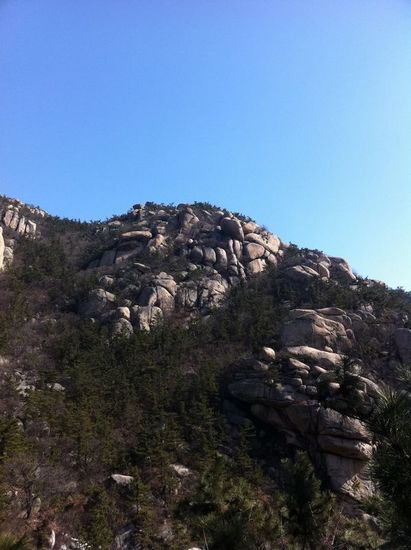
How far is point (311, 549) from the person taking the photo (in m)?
16.5

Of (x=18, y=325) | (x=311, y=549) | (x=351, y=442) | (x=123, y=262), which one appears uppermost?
(x=123, y=262)

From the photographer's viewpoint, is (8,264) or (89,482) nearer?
(89,482)

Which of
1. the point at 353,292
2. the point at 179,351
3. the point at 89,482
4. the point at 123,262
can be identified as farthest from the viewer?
the point at 123,262

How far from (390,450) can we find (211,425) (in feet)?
81.6

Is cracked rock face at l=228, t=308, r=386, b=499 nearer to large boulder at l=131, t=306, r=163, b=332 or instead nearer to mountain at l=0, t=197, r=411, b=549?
mountain at l=0, t=197, r=411, b=549

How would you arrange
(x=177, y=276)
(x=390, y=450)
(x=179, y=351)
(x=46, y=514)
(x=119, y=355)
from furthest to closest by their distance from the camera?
(x=177, y=276)
(x=179, y=351)
(x=119, y=355)
(x=46, y=514)
(x=390, y=450)

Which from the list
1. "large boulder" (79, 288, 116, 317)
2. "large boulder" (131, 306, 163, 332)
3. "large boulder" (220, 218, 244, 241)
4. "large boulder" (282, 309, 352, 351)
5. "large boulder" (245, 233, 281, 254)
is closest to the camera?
"large boulder" (282, 309, 352, 351)

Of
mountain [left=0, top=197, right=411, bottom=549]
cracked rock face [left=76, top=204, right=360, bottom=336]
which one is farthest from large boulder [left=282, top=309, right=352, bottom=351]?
mountain [left=0, top=197, right=411, bottom=549]

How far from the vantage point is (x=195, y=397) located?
34.9 m

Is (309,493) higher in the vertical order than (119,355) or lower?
lower

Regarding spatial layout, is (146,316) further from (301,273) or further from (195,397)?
(301,273)

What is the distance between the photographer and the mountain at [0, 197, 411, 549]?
18.6 m

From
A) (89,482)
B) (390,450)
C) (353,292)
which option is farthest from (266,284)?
(390,450)

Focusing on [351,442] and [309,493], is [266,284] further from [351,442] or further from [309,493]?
[309,493]
